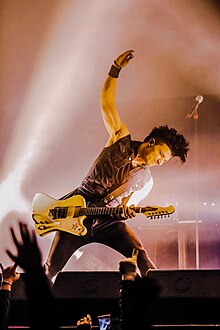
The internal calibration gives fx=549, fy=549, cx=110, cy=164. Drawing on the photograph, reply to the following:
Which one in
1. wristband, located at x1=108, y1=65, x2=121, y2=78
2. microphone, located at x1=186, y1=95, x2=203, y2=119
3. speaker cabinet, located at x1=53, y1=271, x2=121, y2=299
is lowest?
speaker cabinet, located at x1=53, y1=271, x2=121, y2=299

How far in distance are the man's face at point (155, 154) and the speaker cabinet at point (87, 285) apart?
1.38 m

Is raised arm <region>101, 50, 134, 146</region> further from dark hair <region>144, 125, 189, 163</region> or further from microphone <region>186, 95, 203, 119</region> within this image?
microphone <region>186, 95, 203, 119</region>

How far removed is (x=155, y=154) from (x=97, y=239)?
106cm

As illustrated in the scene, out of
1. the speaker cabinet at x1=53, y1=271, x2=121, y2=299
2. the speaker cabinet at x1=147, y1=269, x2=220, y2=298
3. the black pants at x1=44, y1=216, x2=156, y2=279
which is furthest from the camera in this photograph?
the black pants at x1=44, y1=216, x2=156, y2=279

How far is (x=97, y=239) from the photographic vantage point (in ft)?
18.3

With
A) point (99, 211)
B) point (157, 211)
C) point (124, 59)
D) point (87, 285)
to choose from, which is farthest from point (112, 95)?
point (87, 285)

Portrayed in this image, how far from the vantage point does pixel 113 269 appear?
5.48m

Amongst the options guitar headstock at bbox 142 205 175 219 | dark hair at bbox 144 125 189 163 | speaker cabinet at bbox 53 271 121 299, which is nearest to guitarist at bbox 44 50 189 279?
dark hair at bbox 144 125 189 163

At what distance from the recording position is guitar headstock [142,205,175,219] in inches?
211

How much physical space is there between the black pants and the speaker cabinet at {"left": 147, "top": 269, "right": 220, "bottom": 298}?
0.79 meters

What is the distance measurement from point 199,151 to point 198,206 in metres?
0.59

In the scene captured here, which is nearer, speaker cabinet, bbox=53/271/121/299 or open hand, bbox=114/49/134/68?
speaker cabinet, bbox=53/271/121/299

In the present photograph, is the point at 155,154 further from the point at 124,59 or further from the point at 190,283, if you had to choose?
the point at 190,283

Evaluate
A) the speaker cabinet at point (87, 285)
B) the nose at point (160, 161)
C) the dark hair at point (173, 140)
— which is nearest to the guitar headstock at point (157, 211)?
the nose at point (160, 161)
